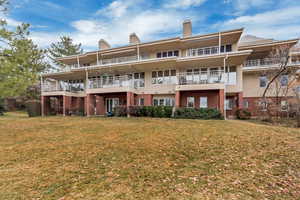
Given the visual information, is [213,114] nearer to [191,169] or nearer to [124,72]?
[191,169]

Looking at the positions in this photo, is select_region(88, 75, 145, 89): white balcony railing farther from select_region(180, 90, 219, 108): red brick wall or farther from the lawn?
the lawn

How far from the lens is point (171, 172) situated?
11.8 feet

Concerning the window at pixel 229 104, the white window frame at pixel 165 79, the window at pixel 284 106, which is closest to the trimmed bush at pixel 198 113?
the white window frame at pixel 165 79

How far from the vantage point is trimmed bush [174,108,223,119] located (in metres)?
12.3

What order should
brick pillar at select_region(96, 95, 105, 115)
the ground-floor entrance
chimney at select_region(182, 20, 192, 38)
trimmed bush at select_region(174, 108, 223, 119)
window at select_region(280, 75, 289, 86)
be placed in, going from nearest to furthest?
trimmed bush at select_region(174, 108, 223, 119) → window at select_region(280, 75, 289, 86) → chimney at select_region(182, 20, 192, 38) → brick pillar at select_region(96, 95, 105, 115) → the ground-floor entrance

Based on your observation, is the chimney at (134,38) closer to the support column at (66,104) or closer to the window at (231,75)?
the support column at (66,104)

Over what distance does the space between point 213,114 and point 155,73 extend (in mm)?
8638

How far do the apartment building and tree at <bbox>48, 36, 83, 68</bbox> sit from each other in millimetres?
14465

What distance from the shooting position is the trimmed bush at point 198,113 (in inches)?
485

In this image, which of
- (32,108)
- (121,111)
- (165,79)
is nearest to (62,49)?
(32,108)

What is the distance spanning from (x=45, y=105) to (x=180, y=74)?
19.4 metres

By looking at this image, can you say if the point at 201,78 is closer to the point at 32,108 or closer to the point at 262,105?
the point at 262,105

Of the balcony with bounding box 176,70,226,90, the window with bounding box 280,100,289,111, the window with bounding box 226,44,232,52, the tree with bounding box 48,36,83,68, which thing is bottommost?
the window with bounding box 280,100,289,111

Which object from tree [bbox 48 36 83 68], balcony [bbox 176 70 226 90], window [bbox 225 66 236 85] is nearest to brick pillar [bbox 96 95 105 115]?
balcony [bbox 176 70 226 90]
